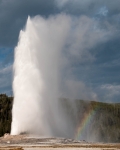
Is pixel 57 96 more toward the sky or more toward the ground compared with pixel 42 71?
more toward the ground

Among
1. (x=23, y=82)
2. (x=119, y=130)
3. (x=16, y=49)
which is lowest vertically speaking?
(x=119, y=130)

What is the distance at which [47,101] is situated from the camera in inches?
2611

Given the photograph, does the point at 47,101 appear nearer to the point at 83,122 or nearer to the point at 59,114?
the point at 59,114

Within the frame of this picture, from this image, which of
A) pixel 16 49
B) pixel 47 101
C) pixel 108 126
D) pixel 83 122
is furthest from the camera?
pixel 108 126

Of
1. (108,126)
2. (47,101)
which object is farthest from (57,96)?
(108,126)

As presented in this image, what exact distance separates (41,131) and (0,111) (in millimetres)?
71749

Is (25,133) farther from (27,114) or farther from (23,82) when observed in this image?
(23,82)

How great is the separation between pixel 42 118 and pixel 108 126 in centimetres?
7959

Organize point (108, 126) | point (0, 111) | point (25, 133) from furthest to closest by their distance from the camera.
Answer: point (108, 126) < point (0, 111) < point (25, 133)

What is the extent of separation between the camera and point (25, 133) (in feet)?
199

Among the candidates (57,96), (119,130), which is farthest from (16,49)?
(119,130)

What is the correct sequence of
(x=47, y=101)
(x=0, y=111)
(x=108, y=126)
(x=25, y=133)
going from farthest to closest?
(x=108, y=126) < (x=0, y=111) < (x=47, y=101) < (x=25, y=133)

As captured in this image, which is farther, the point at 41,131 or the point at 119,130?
the point at 119,130

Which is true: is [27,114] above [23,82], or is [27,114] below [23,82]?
below
